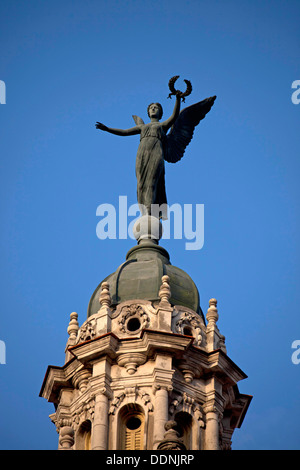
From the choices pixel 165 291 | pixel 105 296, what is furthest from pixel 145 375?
pixel 105 296

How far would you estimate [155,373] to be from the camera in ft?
196

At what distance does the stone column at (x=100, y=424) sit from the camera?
191ft

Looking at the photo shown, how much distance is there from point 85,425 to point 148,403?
274 cm

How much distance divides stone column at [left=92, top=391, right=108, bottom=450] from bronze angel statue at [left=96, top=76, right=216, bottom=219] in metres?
10.3

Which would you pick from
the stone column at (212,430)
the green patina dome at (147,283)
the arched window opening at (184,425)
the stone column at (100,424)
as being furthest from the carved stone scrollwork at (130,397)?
the green patina dome at (147,283)

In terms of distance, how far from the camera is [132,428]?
5956 centimetres

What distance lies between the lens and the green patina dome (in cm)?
6316

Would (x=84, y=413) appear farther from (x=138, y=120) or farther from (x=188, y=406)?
(x=138, y=120)

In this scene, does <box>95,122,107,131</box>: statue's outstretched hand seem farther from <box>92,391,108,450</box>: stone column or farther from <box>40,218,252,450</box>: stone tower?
<box>92,391,108,450</box>: stone column

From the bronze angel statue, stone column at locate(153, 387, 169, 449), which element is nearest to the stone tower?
stone column at locate(153, 387, 169, 449)

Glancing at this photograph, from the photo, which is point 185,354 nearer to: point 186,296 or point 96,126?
point 186,296
